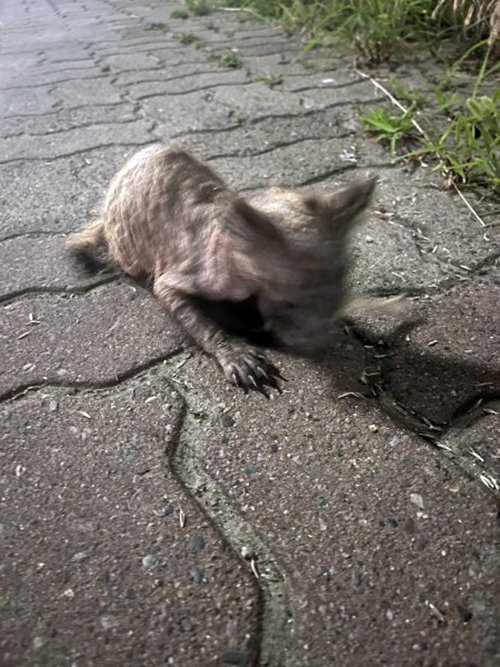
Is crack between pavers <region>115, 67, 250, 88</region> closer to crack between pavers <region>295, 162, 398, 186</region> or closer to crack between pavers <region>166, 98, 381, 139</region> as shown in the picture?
crack between pavers <region>166, 98, 381, 139</region>

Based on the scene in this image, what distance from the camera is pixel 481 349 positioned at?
1.85m

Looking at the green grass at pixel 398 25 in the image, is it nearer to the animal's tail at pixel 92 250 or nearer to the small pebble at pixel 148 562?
Answer: the animal's tail at pixel 92 250

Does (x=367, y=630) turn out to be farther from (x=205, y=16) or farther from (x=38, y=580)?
(x=205, y=16)

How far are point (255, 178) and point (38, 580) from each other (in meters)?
2.00

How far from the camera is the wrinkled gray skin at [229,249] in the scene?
1.62m

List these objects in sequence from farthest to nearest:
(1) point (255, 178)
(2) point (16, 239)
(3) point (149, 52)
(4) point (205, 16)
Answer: (4) point (205, 16) < (3) point (149, 52) < (1) point (255, 178) < (2) point (16, 239)

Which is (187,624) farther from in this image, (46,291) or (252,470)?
(46,291)

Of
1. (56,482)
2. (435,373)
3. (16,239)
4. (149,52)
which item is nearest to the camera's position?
(56,482)

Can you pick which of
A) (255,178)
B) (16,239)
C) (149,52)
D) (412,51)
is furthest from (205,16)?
(16,239)

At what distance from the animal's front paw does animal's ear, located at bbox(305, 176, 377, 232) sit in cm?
41

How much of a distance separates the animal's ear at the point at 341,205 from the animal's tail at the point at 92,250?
0.90 m

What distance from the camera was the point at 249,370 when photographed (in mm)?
1766

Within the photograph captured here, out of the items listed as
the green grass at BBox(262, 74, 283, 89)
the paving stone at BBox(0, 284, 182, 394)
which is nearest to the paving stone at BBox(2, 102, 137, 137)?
the green grass at BBox(262, 74, 283, 89)

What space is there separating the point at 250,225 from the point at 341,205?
0.86ft
